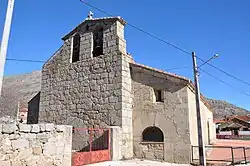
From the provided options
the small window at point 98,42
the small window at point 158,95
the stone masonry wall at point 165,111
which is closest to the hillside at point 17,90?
the small window at point 98,42

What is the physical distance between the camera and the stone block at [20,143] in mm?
7234

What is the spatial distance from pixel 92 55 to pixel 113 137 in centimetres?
532

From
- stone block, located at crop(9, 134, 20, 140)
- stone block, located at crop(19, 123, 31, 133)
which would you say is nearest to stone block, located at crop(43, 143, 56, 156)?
stone block, located at crop(19, 123, 31, 133)

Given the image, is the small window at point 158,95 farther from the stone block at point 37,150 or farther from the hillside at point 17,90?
the hillside at point 17,90

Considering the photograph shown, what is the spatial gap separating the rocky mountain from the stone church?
59.4 feet

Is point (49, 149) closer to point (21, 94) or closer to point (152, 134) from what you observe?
point (152, 134)

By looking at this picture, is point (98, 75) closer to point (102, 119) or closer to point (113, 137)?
point (102, 119)

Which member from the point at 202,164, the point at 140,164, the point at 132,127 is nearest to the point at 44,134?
the point at 140,164

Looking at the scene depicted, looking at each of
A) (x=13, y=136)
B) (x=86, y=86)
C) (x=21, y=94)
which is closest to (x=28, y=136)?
(x=13, y=136)

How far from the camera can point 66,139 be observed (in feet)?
29.1

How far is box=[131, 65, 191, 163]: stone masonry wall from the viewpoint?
11.7 meters

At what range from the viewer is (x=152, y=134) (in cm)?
1278

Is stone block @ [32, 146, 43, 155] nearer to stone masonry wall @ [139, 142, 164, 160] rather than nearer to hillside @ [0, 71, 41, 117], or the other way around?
stone masonry wall @ [139, 142, 164, 160]

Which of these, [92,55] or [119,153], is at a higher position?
[92,55]
